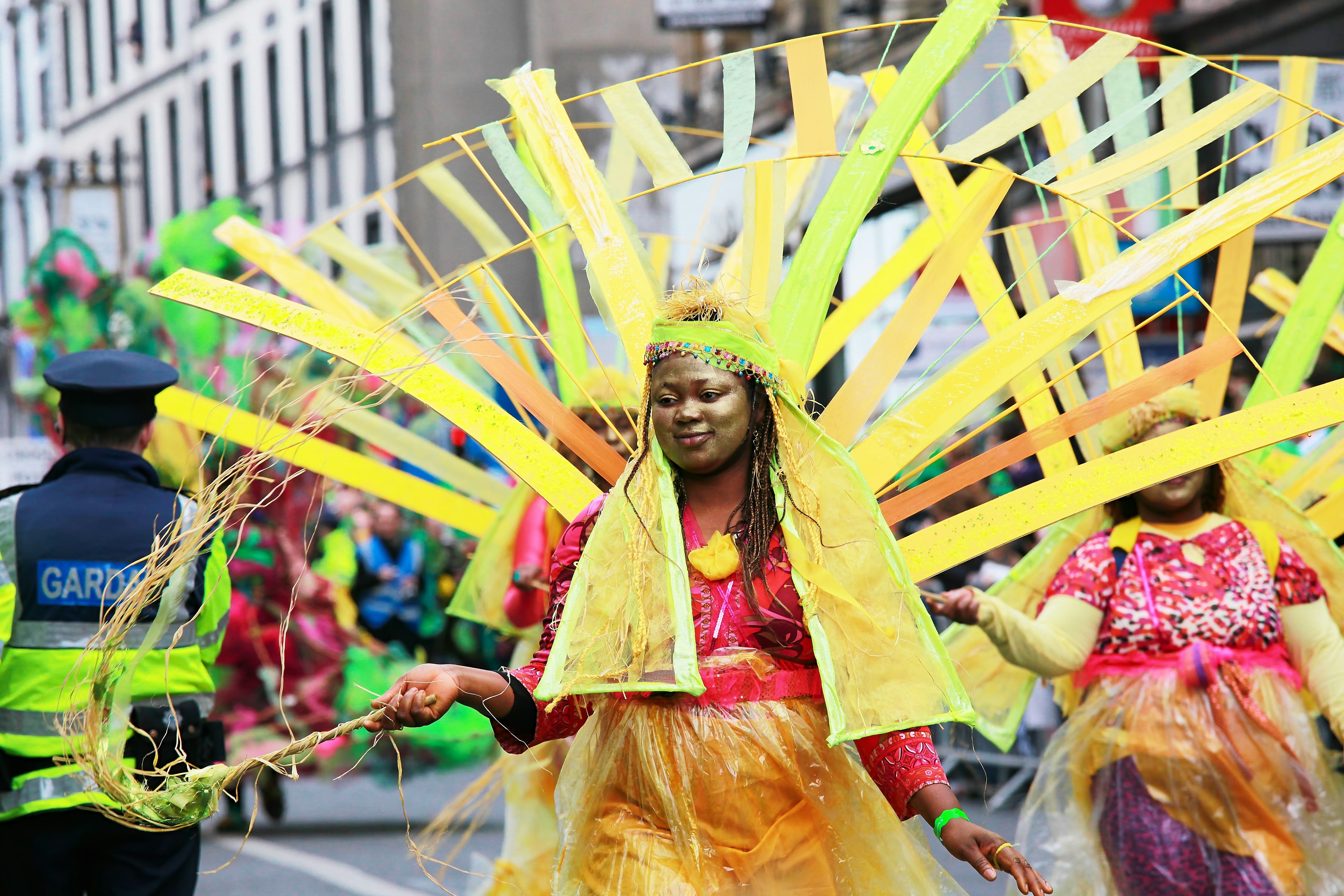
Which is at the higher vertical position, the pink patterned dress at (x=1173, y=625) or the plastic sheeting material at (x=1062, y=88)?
the plastic sheeting material at (x=1062, y=88)

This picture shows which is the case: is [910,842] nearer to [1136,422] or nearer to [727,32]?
[1136,422]

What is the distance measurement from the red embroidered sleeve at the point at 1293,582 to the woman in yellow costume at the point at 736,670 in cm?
179

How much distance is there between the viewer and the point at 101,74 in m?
40.2

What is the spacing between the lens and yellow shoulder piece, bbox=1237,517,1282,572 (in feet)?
14.3

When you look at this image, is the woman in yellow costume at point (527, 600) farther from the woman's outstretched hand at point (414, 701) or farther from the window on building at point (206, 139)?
the window on building at point (206, 139)

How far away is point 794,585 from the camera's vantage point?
2963 millimetres

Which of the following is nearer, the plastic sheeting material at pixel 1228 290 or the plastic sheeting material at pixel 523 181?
the plastic sheeting material at pixel 523 181

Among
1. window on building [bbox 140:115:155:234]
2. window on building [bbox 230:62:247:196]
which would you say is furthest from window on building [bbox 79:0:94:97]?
window on building [bbox 230:62:247:196]

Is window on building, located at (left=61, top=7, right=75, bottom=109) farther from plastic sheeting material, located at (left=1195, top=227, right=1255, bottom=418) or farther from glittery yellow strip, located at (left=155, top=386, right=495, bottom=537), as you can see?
plastic sheeting material, located at (left=1195, top=227, right=1255, bottom=418)

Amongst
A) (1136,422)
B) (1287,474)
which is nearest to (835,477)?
(1136,422)

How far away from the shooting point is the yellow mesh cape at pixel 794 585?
2865 millimetres

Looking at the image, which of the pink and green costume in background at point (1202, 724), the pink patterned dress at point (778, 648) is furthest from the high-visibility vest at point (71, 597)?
the pink and green costume in background at point (1202, 724)

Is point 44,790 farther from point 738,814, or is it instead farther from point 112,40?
point 112,40

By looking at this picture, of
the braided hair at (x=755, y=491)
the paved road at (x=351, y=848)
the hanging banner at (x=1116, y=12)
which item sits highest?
the hanging banner at (x=1116, y=12)
